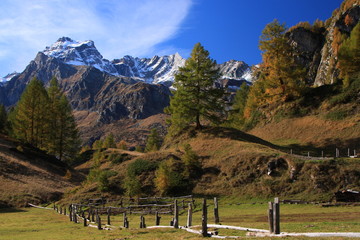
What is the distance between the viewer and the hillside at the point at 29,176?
134 feet

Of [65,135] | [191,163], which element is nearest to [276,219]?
[191,163]

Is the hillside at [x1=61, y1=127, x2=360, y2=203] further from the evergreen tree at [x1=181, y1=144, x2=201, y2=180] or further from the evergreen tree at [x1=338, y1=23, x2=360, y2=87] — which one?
the evergreen tree at [x1=338, y1=23, x2=360, y2=87]

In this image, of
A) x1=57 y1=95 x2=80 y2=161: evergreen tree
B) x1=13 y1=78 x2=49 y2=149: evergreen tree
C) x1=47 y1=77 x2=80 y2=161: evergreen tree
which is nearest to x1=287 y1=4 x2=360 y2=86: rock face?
x1=57 y1=95 x2=80 y2=161: evergreen tree

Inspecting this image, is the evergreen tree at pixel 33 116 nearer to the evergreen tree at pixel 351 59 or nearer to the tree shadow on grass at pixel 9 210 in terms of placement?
the tree shadow on grass at pixel 9 210

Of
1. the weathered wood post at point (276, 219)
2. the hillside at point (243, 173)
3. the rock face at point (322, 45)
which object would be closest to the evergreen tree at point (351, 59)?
the rock face at point (322, 45)

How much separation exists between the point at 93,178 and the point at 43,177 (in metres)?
12.3

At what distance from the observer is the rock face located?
79.4 m

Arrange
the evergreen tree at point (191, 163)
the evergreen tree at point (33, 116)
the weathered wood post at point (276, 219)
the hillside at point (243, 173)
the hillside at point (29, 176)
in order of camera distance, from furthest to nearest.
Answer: the evergreen tree at point (33, 116) < the hillside at point (29, 176) < the evergreen tree at point (191, 163) < the hillside at point (243, 173) < the weathered wood post at point (276, 219)

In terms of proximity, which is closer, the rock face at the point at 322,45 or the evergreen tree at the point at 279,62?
the evergreen tree at the point at 279,62

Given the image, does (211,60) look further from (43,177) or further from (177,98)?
(43,177)

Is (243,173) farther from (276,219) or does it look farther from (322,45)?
(322,45)

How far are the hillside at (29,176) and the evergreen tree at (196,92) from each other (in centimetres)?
2314

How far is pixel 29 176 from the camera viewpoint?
157 ft

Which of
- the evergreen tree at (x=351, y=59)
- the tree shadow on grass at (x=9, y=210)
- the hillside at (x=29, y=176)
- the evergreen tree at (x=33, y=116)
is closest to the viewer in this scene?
the tree shadow on grass at (x=9, y=210)
